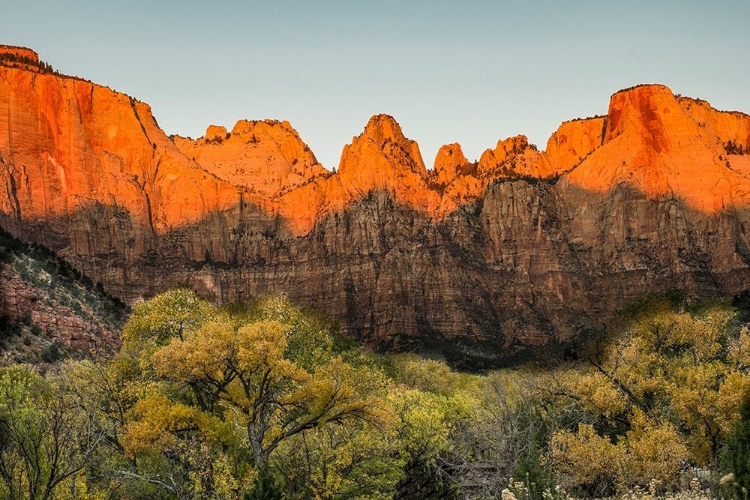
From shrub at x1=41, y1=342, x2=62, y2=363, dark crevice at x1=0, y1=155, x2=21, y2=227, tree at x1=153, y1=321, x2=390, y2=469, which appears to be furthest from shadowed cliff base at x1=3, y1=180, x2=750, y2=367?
tree at x1=153, y1=321, x2=390, y2=469

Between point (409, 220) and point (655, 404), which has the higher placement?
point (409, 220)

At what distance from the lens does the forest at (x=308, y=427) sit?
2467 centimetres

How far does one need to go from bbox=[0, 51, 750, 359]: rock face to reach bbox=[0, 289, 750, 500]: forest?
11656 cm

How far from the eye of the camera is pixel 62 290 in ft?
256

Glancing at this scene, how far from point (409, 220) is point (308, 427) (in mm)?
151051

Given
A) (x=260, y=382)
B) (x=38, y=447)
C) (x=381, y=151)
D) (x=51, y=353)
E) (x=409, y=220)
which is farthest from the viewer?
(x=381, y=151)

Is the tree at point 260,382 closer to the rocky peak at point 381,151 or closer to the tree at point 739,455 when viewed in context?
the tree at point 739,455

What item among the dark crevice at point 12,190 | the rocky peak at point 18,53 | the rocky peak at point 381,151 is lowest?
the dark crevice at point 12,190

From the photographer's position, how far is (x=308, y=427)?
28312 millimetres

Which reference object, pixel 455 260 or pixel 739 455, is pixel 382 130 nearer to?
pixel 455 260

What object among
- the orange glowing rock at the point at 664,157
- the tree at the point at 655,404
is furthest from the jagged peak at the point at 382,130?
the tree at the point at 655,404

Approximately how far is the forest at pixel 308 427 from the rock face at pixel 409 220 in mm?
116558

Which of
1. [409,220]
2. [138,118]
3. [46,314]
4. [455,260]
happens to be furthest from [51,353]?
[138,118]

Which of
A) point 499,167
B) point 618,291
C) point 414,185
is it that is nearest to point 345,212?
point 414,185
